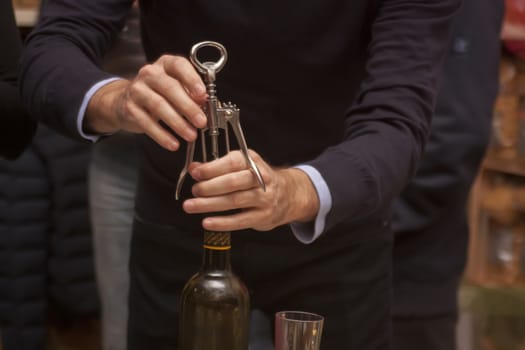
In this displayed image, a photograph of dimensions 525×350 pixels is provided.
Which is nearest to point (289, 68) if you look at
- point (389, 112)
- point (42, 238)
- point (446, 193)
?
point (389, 112)

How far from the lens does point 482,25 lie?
1802mm

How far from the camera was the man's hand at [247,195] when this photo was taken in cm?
86

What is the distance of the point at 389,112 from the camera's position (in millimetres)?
1128

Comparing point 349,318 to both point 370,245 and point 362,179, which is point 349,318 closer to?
point 370,245

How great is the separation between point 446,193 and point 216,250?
109 cm

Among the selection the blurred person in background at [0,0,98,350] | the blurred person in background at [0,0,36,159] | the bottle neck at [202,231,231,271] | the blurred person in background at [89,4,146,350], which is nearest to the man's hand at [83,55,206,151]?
the bottle neck at [202,231,231,271]

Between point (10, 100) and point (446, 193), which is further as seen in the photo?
point (446, 193)

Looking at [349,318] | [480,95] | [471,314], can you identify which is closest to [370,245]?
[349,318]

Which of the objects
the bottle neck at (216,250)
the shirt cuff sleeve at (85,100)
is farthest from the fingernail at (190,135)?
the shirt cuff sleeve at (85,100)

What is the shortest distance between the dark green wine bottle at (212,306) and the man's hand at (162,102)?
0.40ft

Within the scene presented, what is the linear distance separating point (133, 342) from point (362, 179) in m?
0.49

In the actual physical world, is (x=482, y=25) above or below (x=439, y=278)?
above

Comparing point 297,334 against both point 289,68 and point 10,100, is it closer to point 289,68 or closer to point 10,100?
point 289,68

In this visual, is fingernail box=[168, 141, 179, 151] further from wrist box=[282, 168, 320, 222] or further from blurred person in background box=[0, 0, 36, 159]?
blurred person in background box=[0, 0, 36, 159]
